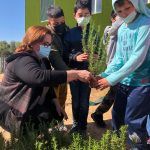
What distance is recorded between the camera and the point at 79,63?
5.67 meters

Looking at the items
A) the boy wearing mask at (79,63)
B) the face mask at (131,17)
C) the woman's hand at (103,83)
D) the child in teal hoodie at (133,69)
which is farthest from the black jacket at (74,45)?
the face mask at (131,17)

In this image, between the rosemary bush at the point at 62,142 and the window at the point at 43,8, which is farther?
the window at the point at 43,8

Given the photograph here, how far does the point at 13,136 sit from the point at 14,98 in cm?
45

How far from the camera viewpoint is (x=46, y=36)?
4.91m

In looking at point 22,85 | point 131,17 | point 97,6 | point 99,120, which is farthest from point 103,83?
point 97,6

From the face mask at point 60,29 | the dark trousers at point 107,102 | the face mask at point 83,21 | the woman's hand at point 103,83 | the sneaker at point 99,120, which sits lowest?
the sneaker at point 99,120

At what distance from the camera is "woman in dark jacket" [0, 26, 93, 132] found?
14.6 feet

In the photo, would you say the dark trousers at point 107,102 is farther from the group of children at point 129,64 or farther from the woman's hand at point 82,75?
the woman's hand at point 82,75

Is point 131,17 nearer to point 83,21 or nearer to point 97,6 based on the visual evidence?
point 83,21

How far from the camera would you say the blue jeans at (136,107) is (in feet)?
14.4

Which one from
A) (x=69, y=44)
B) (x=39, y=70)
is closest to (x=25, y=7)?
(x=69, y=44)

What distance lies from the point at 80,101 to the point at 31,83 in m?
1.39

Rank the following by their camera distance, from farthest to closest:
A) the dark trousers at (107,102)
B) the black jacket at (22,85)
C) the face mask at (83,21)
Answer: the dark trousers at (107,102)
the face mask at (83,21)
the black jacket at (22,85)

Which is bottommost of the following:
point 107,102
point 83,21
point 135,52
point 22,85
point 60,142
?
point 107,102
